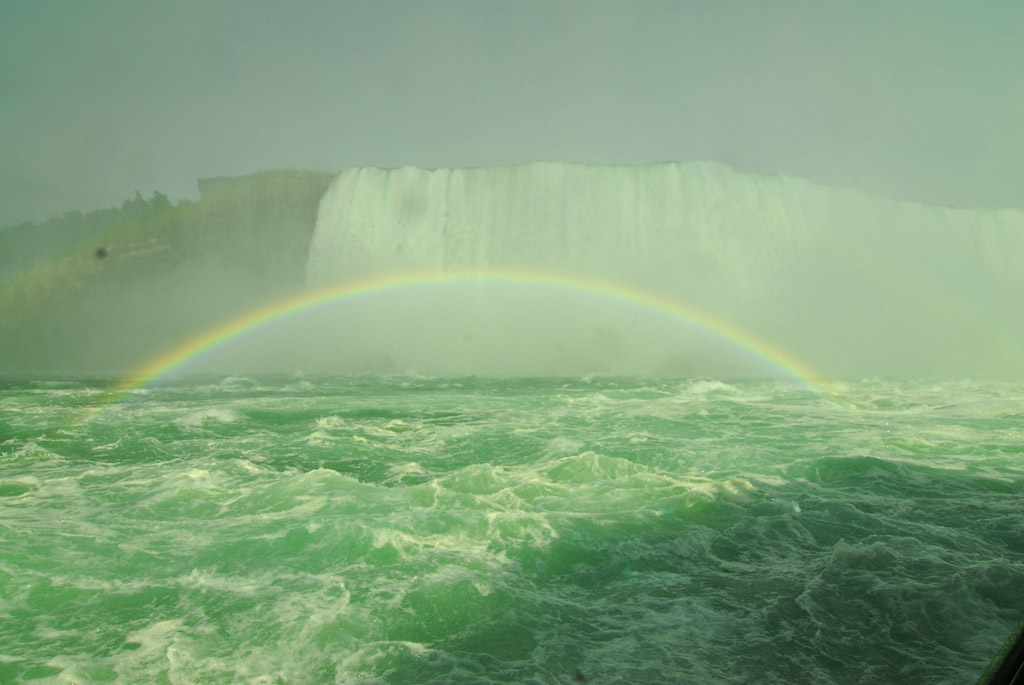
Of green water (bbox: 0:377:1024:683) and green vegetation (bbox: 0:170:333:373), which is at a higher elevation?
green vegetation (bbox: 0:170:333:373)

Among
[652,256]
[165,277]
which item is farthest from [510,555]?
[165,277]

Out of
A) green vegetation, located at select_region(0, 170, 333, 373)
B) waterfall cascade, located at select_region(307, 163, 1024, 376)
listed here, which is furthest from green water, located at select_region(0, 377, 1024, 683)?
green vegetation, located at select_region(0, 170, 333, 373)

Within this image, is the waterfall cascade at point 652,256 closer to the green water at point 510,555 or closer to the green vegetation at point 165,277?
the green vegetation at point 165,277

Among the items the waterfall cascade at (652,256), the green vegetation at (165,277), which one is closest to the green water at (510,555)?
the waterfall cascade at (652,256)

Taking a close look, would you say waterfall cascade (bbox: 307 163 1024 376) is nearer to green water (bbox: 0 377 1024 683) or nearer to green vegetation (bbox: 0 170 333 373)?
green vegetation (bbox: 0 170 333 373)

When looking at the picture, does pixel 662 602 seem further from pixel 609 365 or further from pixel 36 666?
pixel 609 365
